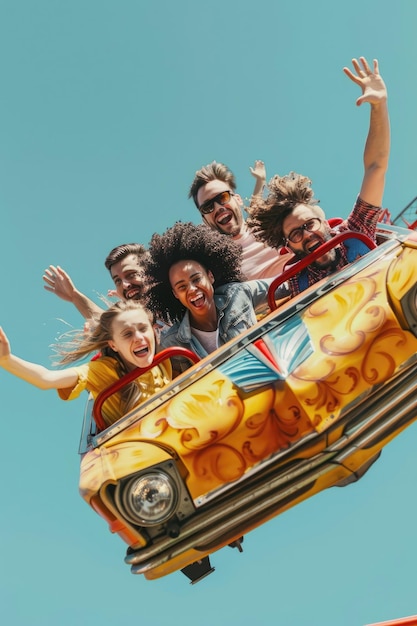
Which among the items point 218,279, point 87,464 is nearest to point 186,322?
point 218,279

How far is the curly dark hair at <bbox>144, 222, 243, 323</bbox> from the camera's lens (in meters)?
4.48

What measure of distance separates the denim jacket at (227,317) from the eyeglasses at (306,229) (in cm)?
44

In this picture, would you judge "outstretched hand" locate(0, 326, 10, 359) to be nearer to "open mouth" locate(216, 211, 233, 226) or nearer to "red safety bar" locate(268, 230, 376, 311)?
"red safety bar" locate(268, 230, 376, 311)

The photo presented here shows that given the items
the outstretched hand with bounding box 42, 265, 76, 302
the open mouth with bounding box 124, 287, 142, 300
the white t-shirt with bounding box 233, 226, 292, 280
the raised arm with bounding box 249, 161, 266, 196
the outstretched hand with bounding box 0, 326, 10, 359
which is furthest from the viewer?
the raised arm with bounding box 249, 161, 266, 196

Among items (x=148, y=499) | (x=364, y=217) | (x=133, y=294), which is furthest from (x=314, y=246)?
(x=148, y=499)

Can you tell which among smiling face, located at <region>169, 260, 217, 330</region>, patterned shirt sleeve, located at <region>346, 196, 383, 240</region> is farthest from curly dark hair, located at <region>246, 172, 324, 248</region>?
smiling face, located at <region>169, 260, 217, 330</region>

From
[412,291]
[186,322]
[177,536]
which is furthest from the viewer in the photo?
[186,322]

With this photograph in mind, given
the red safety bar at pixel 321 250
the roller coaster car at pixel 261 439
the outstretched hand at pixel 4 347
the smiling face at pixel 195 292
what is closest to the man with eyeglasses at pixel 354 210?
the red safety bar at pixel 321 250

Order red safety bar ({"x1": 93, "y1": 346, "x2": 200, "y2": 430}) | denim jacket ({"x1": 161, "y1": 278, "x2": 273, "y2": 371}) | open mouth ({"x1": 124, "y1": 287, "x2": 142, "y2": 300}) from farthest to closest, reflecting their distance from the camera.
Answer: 1. open mouth ({"x1": 124, "y1": 287, "x2": 142, "y2": 300})
2. denim jacket ({"x1": 161, "y1": 278, "x2": 273, "y2": 371})
3. red safety bar ({"x1": 93, "y1": 346, "x2": 200, "y2": 430})

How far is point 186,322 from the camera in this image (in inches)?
169

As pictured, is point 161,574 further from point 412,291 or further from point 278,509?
point 412,291

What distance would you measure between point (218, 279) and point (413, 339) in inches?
71.4

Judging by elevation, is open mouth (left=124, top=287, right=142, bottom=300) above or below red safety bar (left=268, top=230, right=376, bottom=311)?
above

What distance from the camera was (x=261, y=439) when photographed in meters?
3.00
